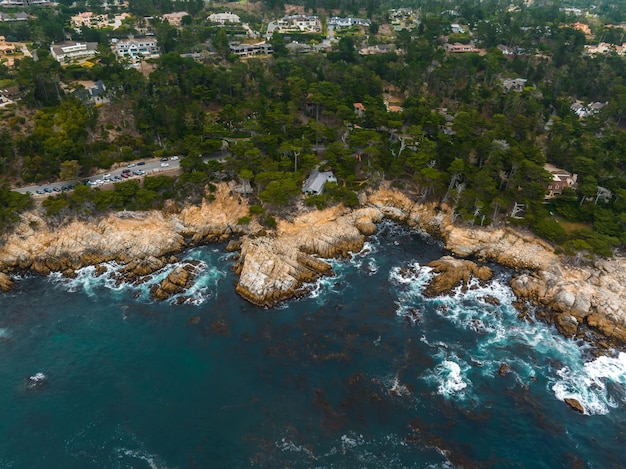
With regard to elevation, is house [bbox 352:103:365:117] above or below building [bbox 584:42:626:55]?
below

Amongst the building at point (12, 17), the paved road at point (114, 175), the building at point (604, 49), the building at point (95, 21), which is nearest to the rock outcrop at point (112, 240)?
the paved road at point (114, 175)

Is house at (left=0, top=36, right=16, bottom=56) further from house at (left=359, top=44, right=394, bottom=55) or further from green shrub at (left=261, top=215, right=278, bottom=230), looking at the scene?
house at (left=359, top=44, right=394, bottom=55)

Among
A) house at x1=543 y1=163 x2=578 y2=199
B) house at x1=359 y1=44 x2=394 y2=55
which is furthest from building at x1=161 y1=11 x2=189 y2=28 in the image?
house at x1=543 y1=163 x2=578 y2=199

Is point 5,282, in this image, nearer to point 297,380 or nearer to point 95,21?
point 297,380

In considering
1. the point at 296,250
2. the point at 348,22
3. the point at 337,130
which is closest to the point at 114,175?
the point at 296,250

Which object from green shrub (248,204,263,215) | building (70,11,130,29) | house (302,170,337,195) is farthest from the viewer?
building (70,11,130,29)

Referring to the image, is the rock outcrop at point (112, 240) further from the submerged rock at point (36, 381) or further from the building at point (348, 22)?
the building at point (348, 22)

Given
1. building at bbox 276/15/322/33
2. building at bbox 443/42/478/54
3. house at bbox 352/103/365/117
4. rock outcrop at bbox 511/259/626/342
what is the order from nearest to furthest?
1. rock outcrop at bbox 511/259/626/342
2. house at bbox 352/103/365/117
3. building at bbox 443/42/478/54
4. building at bbox 276/15/322/33

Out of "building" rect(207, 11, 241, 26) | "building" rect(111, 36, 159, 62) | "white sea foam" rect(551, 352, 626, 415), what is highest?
"building" rect(207, 11, 241, 26)
